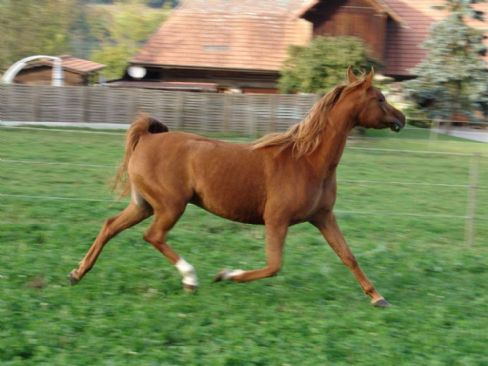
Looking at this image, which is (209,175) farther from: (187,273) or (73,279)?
(73,279)

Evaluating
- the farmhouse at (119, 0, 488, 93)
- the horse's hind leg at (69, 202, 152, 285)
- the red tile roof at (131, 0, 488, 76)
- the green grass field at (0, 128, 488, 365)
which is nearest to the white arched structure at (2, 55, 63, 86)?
the farmhouse at (119, 0, 488, 93)

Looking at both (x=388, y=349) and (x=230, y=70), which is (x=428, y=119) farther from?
(x=388, y=349)

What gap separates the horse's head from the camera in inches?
235

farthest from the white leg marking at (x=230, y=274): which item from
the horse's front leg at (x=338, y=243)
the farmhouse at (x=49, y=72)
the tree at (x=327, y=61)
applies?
the farmhouse at (x=49, y=72)

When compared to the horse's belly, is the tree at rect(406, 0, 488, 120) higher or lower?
lower

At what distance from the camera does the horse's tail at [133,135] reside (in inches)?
244

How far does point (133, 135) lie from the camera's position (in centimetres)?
620

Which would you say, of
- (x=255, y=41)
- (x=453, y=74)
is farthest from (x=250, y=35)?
(x=453, y=74)

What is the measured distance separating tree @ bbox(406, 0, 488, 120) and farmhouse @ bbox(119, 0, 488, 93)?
2.04 m

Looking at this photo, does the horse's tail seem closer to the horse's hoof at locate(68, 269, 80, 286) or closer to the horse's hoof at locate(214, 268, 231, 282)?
the horse's hoof at locate(68, 269, 80, 286)

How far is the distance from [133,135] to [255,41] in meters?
23.5

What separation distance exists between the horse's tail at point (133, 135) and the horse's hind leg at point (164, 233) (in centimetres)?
58

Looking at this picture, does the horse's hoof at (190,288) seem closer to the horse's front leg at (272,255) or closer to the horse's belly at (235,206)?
the horse's front leg at (272,255)

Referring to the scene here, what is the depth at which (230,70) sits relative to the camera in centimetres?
2798
